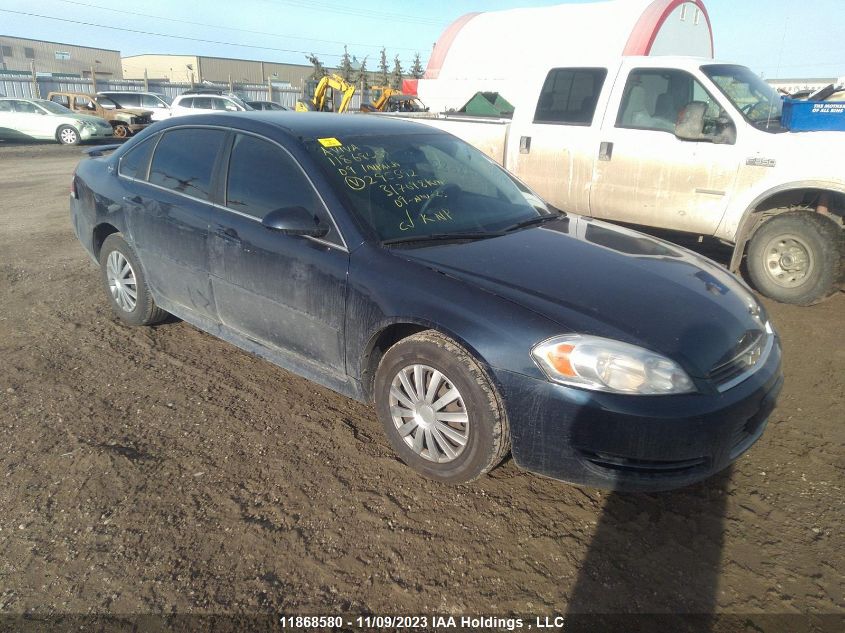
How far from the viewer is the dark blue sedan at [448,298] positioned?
2488 millimetres

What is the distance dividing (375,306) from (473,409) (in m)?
0.69

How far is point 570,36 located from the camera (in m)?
17.5

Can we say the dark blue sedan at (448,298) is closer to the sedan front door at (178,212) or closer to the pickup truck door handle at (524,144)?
the sedan front door at (178,212)

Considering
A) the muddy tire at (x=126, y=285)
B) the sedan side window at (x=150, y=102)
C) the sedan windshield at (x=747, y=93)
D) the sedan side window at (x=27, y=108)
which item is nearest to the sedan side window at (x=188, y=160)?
the muddy tire at (x=126, y=285)

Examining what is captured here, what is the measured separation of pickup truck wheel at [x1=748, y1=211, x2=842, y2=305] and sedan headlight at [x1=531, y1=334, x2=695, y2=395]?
353 centimetres

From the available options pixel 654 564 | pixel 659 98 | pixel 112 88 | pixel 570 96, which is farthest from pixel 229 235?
pixel 112 88

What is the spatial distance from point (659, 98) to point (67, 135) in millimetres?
19796

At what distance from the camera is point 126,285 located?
4.54 meters

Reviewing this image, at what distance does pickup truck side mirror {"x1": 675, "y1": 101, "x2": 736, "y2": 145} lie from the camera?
212 inches

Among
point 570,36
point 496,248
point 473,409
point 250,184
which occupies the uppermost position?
point 570,36

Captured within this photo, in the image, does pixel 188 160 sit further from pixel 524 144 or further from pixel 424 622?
pixel 524 144

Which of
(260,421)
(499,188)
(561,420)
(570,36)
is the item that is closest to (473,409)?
(561,420)

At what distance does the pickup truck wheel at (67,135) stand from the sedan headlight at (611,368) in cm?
2157

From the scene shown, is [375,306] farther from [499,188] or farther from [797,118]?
[797,118]
